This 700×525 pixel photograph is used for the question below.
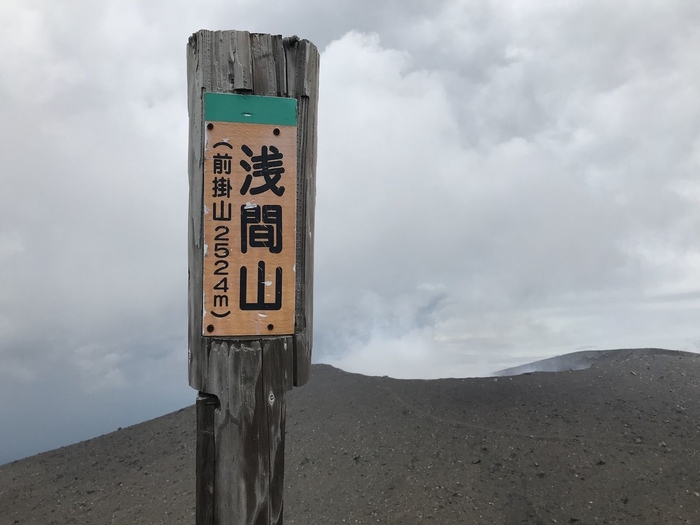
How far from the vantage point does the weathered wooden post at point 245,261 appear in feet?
9.00

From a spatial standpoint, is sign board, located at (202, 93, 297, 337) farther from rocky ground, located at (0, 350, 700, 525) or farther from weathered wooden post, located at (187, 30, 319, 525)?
rocky ground, located at (0, 350, 700, 525)

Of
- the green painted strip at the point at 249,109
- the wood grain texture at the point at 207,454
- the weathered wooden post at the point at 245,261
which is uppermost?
the green painted strip at the point at 249,109

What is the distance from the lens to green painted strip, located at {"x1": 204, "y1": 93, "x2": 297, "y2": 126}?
2846mm

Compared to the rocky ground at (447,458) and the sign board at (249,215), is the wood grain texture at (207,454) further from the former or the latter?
the rocky ground at (447,458)

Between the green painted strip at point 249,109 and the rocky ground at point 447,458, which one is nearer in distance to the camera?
the green painted strip at point 249,109

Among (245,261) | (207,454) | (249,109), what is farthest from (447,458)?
(249,109)

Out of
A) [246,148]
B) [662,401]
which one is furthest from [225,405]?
[662,401]

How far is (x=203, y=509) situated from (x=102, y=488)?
8.60 m

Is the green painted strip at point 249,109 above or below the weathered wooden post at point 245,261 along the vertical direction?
above

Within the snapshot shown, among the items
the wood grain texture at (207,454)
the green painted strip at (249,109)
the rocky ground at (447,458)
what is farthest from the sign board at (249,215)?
the rocky ground at (447,458)

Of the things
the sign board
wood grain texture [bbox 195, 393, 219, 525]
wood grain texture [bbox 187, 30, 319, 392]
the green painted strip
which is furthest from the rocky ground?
the green painted strip

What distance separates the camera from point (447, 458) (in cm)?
875

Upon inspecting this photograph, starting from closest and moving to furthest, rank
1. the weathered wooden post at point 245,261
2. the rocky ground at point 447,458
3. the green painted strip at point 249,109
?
the weathered wooden post at point 245,261 < the green painted strip at point 249,109 < the rocky ground at point 447,458

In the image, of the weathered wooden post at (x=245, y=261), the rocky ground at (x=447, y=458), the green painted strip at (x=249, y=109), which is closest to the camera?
the weathered wooden post at (x=245, y=261)
